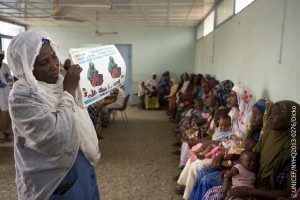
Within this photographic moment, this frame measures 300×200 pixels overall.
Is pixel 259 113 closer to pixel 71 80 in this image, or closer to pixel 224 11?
pixel 71 80

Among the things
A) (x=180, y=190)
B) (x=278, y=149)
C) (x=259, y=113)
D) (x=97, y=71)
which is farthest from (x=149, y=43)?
(x=97, y=71)

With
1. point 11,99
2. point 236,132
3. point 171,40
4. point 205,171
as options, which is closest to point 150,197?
point 205,171

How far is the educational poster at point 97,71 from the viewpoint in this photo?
131 centimetres

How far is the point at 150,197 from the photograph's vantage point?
2.83 m

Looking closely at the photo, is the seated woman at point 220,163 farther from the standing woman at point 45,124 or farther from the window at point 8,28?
the window at point 8,28

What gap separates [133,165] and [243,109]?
166 centimetres

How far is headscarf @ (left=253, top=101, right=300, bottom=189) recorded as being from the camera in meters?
1.71

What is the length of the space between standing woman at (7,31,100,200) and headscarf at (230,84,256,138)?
186cm

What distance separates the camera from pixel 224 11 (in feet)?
16.4

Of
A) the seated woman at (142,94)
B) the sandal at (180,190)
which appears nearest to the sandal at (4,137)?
the sandal at (180,190)

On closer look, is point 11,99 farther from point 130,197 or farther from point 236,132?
point 236,132

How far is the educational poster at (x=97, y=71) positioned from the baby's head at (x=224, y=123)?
172 centimetres

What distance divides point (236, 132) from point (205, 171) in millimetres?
655

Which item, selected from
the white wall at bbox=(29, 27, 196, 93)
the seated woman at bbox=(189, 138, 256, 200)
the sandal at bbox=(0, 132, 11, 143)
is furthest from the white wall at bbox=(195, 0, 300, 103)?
the white wall at bbox=(29, 27, 196, 93)
